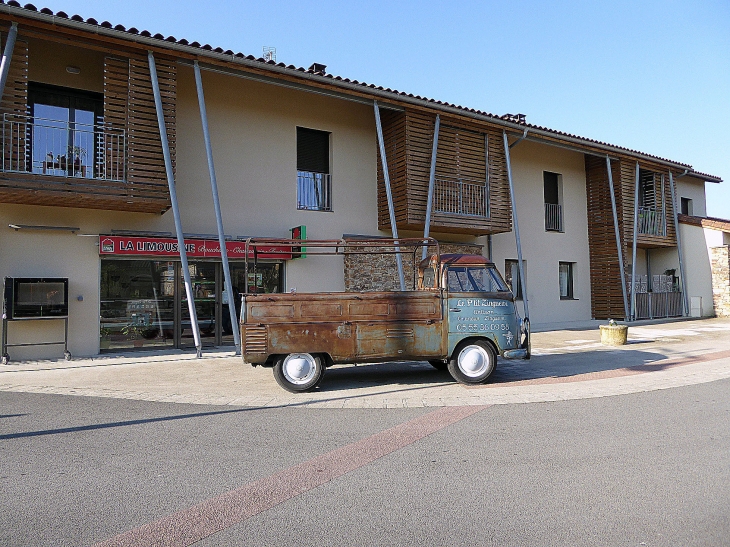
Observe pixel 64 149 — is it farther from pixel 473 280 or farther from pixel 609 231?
pixel 609 231

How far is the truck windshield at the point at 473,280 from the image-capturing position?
8.27m

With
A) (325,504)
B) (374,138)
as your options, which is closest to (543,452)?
(325,504)

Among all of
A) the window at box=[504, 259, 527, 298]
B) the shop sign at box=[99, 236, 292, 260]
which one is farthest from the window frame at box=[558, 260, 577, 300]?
the shop sign at box=[99, 236, 292, 260]

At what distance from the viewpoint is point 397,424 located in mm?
5926

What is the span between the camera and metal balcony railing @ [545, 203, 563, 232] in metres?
19.7

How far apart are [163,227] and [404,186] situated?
6.36 metres

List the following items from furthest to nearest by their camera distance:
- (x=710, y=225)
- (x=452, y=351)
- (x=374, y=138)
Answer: (x=710, y=225)
(x=374, y=138)
(x=452, y=351)

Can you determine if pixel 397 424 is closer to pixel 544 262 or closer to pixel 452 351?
pixel 452 351

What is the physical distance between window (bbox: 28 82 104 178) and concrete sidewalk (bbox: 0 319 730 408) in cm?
412

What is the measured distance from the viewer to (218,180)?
13.3 m

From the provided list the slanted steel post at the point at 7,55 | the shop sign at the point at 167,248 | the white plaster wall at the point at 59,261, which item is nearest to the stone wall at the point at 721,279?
the shop sign at the point at 167,248

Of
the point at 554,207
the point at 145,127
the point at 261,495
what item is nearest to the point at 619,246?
the point at 554,207

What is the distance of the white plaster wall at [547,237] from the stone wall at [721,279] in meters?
5.04

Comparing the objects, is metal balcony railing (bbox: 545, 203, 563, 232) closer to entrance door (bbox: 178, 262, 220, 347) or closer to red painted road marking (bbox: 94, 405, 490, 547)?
entrance door (bbox: 178, 262, 220, 347)
